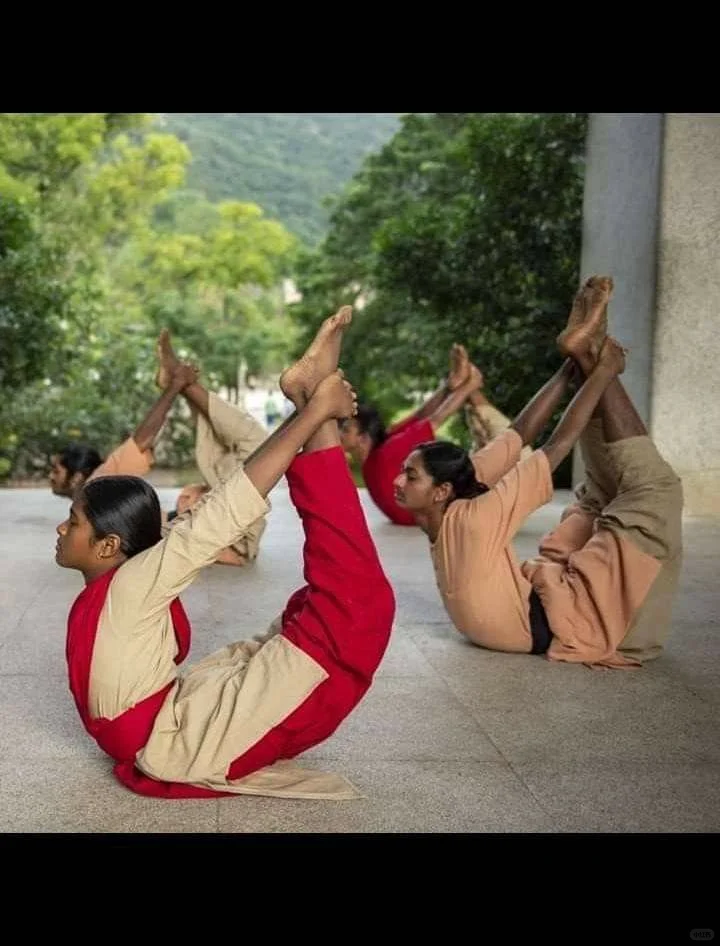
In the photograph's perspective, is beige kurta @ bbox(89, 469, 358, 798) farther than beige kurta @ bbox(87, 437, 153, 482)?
No

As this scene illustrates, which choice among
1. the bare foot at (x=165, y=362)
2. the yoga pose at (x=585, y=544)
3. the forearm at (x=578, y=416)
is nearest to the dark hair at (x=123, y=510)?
the yoga pose at (x=585, y=544)

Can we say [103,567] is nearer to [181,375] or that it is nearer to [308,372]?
[308,372]

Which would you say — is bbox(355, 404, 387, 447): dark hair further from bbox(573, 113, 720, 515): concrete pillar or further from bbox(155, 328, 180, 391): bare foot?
bbox(573, 113, 720, 515): concrete pillar

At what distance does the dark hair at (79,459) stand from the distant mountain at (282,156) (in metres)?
13.4

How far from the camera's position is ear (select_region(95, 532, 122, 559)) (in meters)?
2.30

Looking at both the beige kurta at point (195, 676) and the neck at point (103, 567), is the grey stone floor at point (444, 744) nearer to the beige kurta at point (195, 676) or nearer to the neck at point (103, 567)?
the beige kurta at point (195, 676)

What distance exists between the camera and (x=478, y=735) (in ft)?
8.88

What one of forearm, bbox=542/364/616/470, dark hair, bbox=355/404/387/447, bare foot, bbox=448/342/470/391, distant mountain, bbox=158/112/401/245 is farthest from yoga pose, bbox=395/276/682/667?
distant mountain, bbox=158/112/401/245

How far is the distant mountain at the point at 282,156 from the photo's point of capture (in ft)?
63.7

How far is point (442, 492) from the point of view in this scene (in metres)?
3.27

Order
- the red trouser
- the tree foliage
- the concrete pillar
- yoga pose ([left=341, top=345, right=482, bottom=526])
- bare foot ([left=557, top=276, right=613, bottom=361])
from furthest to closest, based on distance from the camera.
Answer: the tree foliage
the concrete pillar
yoga pose ([left=341, top=345, right=482, bottom=526])
bare foot ([left=557, top=276, right=613, bottom=361])
the red trouser

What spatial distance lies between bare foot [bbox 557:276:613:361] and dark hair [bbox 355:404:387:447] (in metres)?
2.26

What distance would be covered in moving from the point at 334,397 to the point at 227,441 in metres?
2.78
